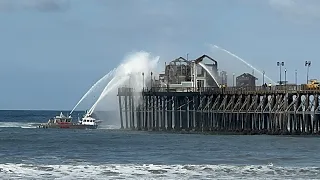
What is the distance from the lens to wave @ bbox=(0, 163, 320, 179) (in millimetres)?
54125

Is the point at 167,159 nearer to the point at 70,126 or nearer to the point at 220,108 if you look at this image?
the point at 220,108

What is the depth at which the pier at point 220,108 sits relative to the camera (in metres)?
108

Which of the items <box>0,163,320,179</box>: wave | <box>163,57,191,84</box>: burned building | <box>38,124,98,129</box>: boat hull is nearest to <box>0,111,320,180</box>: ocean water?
<box>0,163,320,179</box>: wave

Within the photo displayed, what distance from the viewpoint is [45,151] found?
81.9 metres

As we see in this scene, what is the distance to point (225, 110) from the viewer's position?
386ft

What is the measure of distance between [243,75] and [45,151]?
210ft

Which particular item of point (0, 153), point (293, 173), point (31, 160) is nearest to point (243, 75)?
point (0, 153)

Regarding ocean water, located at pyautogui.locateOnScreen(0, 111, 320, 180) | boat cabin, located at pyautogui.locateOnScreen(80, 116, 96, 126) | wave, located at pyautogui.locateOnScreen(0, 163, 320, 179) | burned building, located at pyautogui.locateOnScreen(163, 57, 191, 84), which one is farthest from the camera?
boat cabin, located at pyautogui.locateOnScreen(80, 116, 96, 126)

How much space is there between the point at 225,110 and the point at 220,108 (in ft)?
11.4

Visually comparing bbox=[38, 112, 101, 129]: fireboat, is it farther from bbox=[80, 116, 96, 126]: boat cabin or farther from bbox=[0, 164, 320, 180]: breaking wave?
bbox=[0, 164, 320, 180]: breaking wave

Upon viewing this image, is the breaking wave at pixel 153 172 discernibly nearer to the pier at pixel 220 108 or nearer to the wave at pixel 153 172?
the wave at pixel 153 172

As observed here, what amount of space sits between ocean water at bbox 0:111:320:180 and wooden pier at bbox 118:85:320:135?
257 inches

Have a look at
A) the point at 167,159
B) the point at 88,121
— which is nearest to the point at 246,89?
the point at 88,121

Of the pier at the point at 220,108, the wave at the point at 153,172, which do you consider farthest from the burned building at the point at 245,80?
the wave at the point at 153,172
